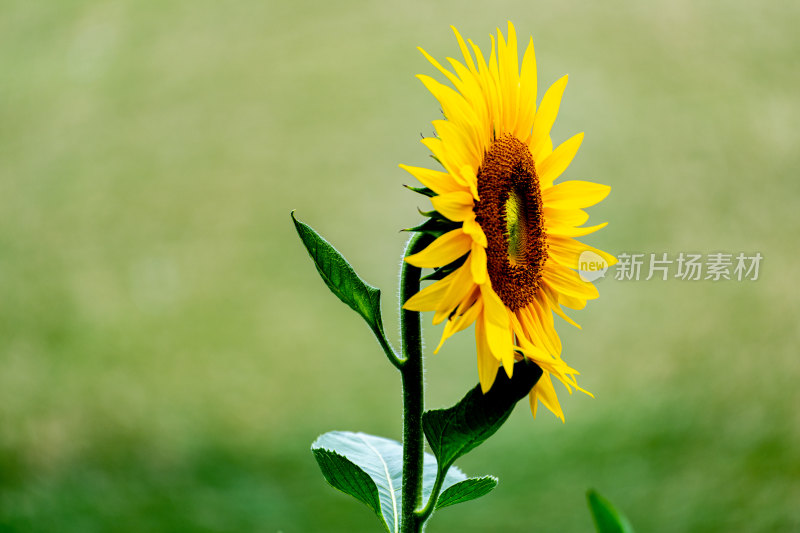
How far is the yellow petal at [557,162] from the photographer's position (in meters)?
0.55

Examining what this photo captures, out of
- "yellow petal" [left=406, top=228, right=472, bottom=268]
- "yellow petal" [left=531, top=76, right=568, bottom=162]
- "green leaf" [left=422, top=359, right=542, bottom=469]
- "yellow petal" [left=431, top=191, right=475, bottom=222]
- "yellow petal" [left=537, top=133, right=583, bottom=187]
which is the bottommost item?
"green leaf" [left=422, top=359, right=542, bottom=469]

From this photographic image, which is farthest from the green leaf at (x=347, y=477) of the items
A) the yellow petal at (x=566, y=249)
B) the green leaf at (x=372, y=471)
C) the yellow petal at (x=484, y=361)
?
the yellow petal at (x=566, y=249)

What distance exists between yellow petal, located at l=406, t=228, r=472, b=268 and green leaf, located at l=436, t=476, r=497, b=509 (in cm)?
15

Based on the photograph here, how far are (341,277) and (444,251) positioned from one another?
0.24 ft

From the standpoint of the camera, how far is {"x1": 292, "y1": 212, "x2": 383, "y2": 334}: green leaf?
0.47m

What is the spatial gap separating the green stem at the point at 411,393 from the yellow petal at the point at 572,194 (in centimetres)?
13

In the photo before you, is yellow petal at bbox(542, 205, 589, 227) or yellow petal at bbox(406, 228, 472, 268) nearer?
yellow petal at bbox(406, 228, 472, 268)

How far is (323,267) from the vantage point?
0.47 meters

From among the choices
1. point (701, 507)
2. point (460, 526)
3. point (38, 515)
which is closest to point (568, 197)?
point (460, 526)

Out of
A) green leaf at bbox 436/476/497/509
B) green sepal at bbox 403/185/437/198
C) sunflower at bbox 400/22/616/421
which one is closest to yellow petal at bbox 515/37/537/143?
sunflower at bbox 400/22/616/421

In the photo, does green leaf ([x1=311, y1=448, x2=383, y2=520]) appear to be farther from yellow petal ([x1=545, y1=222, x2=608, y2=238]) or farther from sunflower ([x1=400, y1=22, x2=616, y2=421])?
yellow petal ([x1=545, y1=222, x2=608, y2=238])

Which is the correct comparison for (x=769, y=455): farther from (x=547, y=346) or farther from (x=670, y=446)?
(x=547, y=346)

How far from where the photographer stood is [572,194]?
0.55 m

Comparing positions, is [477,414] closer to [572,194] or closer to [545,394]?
[545,394]
